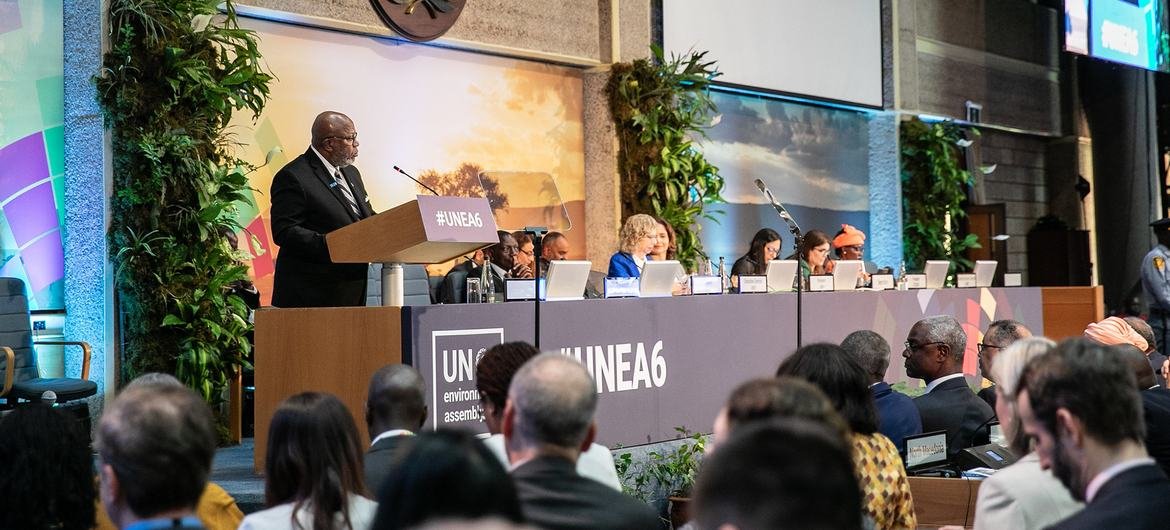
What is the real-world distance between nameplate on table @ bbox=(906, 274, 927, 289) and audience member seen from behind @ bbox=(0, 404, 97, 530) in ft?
19.3

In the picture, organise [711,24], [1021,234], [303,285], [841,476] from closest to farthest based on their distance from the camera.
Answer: [841,476] → [303,285] → [711,24] → [1021,234]

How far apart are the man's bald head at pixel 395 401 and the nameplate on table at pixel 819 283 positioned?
4139 millimetres

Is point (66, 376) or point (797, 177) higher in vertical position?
point (797, 177)

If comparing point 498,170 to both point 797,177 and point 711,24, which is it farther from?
point 797,177

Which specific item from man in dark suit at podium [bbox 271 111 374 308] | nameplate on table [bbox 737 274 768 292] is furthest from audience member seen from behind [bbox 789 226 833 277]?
man in dark suit at podium [bbox 271 111 374 308]

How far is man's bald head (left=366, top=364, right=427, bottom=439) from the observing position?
2.82 m

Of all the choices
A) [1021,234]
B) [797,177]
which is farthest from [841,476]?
[1021,234]

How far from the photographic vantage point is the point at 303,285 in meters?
4.61

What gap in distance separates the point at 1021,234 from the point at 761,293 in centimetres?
865

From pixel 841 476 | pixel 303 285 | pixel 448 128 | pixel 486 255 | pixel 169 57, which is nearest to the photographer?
pixel 841 476

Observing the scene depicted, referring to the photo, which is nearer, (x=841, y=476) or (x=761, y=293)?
A: (x=841, y=476)

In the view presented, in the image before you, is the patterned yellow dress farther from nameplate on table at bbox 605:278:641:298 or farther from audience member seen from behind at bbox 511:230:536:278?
audience member seen from behind at bbox 511:230:536:278

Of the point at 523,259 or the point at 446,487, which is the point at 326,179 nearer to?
the point at 523,259

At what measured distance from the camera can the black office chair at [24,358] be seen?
5.47 meters
